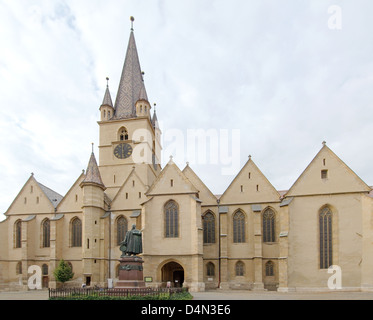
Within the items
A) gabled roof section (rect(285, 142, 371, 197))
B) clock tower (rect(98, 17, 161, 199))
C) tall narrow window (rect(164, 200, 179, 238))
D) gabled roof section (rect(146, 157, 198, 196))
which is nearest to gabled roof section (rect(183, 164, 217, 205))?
gabled roof section (rect(146, 157, 198, 196))

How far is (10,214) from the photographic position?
4672cm

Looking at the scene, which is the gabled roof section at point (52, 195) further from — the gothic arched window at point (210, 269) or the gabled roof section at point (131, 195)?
the gothic arched window at point (210, 269)

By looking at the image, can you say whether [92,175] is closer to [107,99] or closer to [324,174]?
[107,99]

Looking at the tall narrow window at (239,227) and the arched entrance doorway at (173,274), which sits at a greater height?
the tall narrow window at (239,227)

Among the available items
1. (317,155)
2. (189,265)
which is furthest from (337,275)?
(189,265)

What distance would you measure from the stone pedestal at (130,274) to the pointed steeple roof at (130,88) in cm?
3111

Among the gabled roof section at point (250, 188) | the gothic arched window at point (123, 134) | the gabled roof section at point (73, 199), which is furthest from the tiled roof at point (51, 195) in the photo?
the gabled roof section at point (250, 188)

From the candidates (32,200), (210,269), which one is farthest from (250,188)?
(32,200)

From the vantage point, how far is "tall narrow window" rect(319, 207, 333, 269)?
3387 cm

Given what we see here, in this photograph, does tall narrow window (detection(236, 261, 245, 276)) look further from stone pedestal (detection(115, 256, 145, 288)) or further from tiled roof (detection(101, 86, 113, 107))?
tiled roof (detection(101, 86, 113, 107))

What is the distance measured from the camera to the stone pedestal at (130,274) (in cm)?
2488

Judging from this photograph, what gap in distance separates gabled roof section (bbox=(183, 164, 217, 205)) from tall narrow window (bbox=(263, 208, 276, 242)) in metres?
6.03

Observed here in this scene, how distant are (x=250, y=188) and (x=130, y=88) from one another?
26.5m

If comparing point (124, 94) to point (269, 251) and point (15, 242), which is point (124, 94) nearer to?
point (15, 242)
